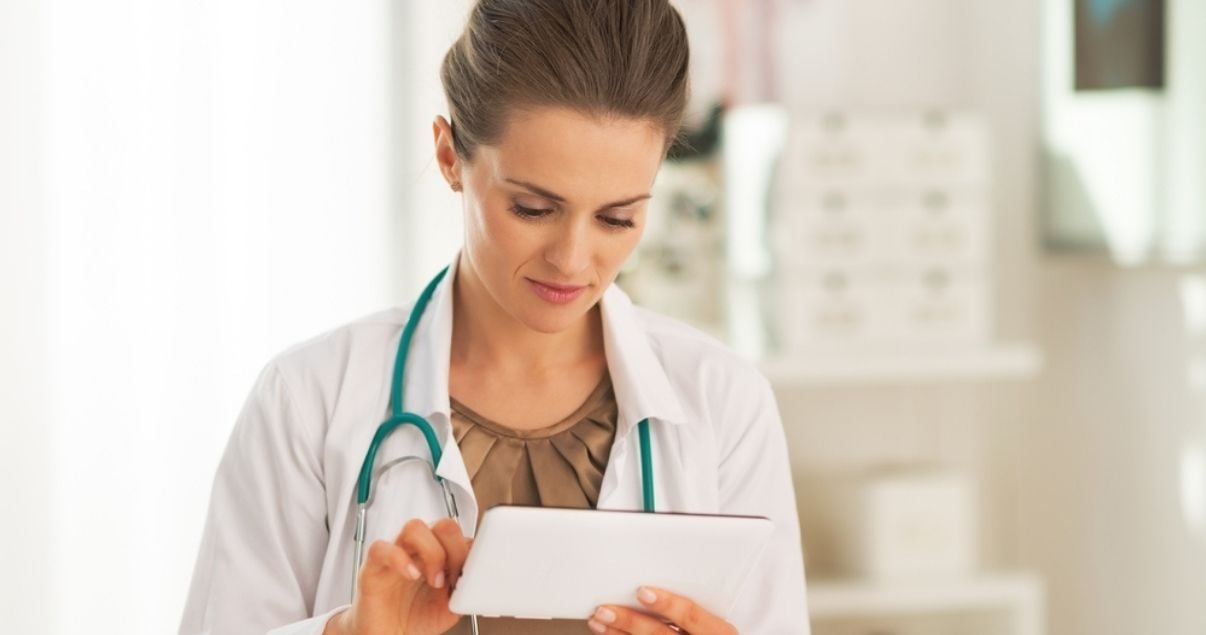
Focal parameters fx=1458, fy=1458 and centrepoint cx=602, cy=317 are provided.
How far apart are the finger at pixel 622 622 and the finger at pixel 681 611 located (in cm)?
1

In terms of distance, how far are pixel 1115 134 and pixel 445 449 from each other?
1.84 m

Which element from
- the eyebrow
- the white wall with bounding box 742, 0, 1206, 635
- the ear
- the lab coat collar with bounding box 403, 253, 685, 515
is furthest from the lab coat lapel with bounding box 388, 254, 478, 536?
the white wall with bounding box 742, 0, 1206, 635

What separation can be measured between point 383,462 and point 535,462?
15cm

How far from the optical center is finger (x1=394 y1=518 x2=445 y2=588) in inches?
47.9

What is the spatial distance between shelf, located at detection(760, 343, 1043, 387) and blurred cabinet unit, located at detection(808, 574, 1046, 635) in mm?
391

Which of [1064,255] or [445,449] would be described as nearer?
[445,449]

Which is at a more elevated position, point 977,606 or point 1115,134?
point 1115,134

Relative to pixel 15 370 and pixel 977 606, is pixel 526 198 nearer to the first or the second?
pixel 15 370

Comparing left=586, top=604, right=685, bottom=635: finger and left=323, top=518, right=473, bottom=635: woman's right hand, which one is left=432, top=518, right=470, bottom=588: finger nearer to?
left=323, top=518, right=473, bottom=635: woman's right hand

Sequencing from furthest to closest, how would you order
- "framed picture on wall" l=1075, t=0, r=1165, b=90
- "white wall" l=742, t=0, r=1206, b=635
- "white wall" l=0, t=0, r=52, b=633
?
"white wall" l=742, t=0, r=1206, b=635, "framed picture on wall" l=1075, t=0, r=1165, b=90, "white wall" l=0, t=0, r=52, b=633

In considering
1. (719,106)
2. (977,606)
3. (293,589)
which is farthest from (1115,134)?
(293,589)

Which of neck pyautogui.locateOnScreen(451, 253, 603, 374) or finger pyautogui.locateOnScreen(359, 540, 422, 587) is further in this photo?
neck pyautogui.locateOnScreen(451, 253, 603, 374)

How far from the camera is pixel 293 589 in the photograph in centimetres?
144

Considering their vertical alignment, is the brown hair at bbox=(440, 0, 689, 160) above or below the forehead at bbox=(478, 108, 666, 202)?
above
